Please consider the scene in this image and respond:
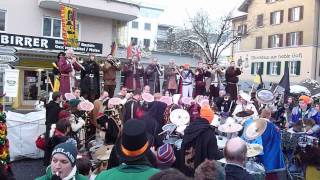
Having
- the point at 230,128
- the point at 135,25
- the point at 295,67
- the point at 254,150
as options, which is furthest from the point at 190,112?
the point at 135,25

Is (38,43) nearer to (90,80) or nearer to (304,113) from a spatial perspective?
(90,80)

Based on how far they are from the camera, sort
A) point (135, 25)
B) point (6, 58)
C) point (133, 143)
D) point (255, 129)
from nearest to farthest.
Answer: point (133, 143)
point (255, 129)
point (6, 58)
point (135, 25)

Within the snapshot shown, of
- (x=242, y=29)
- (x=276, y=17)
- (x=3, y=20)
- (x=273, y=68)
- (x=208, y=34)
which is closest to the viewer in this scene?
(x=3, y=20)

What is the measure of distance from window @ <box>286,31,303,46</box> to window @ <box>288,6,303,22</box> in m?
1.41

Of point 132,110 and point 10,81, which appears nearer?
point 132,110

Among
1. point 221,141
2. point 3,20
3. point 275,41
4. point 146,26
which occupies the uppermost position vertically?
point 146,26

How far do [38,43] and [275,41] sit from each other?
29.6 metres

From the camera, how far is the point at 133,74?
17172 mm

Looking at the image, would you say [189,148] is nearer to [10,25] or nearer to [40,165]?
[40,165]

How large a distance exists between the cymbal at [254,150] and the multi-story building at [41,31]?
16.6 m

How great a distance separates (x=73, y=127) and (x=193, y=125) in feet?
12.8

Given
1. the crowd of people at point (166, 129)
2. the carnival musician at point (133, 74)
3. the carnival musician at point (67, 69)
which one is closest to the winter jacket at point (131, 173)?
the crowd of people at point (166, 129)

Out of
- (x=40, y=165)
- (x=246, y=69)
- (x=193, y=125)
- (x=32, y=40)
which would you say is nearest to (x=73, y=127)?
(x=40, y=165)

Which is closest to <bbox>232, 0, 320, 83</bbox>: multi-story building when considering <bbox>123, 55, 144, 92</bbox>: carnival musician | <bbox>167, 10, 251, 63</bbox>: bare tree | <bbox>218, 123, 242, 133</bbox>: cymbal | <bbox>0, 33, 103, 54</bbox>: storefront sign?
<bbox>167, 10, 251, 63</bbox>: bare tree
